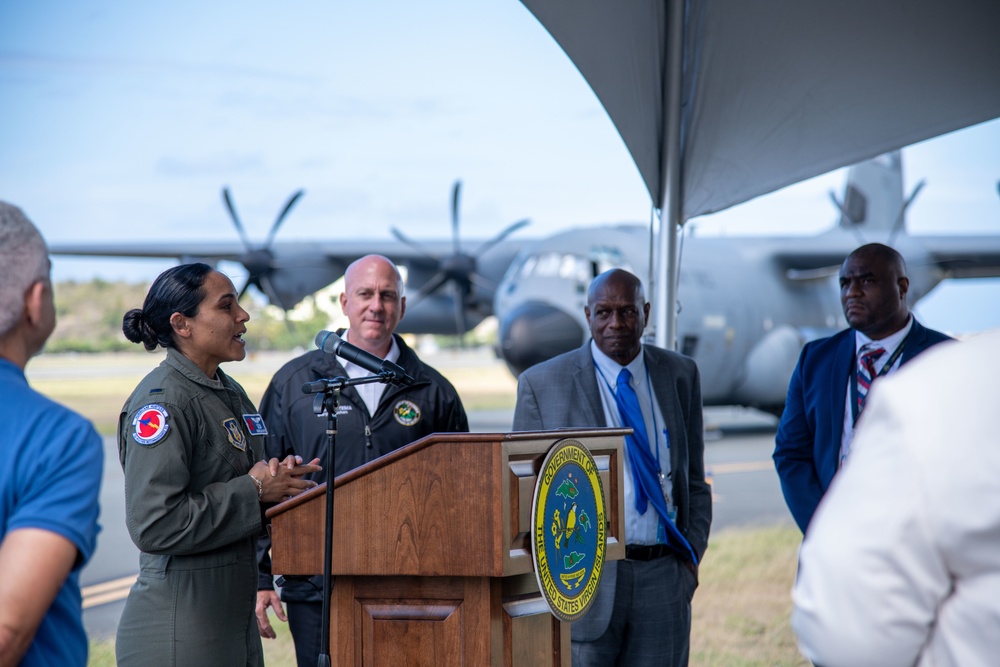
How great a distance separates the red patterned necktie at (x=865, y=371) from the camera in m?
3.19

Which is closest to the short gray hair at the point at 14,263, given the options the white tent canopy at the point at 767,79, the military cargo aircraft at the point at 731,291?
the white tent canopy at the point at 767,79

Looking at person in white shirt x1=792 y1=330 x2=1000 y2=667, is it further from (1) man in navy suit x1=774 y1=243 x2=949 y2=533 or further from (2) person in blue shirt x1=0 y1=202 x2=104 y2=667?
(1) man in navy suit x1=774 y1=243 x2=949 y2=533

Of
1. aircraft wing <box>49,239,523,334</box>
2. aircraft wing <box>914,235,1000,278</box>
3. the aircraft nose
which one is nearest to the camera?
the aircraft nose

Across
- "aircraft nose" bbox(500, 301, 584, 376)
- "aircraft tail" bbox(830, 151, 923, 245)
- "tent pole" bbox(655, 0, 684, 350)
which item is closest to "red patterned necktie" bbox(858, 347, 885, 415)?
"tent pole" bbox(655, 0, 684, 350)

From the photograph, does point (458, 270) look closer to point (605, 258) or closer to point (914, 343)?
point (605, 258)

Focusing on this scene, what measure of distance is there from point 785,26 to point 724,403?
1199 centimetres

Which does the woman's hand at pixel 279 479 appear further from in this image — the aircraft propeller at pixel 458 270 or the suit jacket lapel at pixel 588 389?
the aircraft propeller at pixel 458 270

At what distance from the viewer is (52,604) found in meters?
1.47

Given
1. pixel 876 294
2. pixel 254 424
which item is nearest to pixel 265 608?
pixel 254 424

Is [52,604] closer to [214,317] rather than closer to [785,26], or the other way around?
[214,317]

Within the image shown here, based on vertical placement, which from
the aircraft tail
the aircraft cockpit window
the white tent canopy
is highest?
the aircraft tail

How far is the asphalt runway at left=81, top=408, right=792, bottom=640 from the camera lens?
21.4ft

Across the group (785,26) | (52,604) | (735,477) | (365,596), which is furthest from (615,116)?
(735,477)

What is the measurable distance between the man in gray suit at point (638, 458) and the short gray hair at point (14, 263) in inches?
75.3
